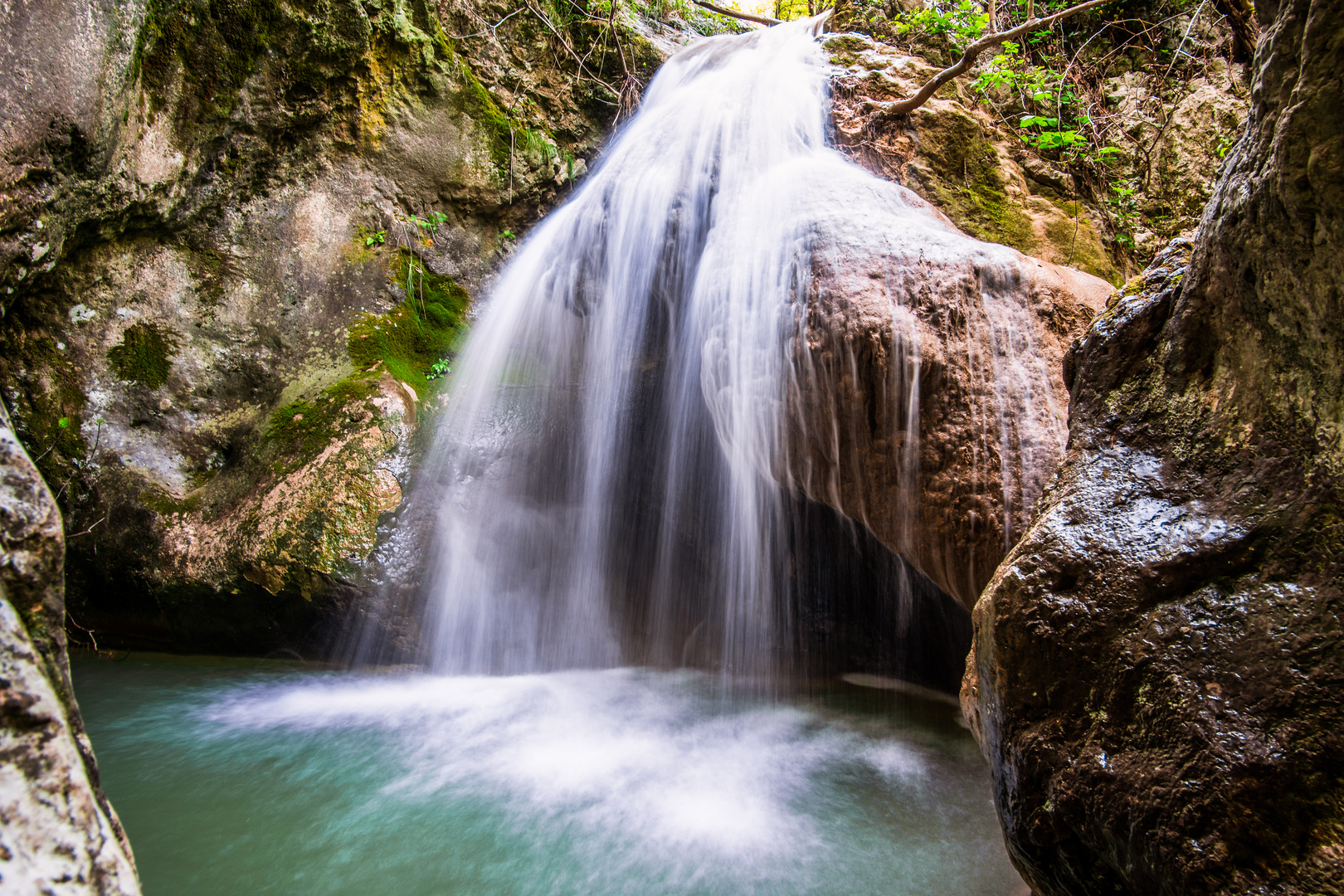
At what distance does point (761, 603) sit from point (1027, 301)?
251 centimetres

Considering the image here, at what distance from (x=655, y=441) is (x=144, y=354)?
3.71 metres

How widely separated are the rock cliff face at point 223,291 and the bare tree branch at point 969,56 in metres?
3.88

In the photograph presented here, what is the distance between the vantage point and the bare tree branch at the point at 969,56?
4062 mm

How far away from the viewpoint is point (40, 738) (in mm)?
857

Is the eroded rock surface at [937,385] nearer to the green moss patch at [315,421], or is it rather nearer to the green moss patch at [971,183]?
the green moss patch at [971,183]

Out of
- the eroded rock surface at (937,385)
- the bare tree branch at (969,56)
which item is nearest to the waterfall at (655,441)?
the eroded rock surface at (937,385)

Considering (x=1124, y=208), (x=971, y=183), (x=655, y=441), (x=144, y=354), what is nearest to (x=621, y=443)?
(x=655, y=441)

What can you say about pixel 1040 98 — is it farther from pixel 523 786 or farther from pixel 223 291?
pixel 223 291

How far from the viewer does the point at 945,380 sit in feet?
9.03

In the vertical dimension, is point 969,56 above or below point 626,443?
above

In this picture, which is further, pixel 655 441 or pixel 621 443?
pixel 621 443

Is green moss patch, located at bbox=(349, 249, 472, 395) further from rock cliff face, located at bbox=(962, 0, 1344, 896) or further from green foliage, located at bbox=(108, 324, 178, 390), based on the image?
Answer: rock cliff face, located at bbox=(962, 0, 1344, 896)

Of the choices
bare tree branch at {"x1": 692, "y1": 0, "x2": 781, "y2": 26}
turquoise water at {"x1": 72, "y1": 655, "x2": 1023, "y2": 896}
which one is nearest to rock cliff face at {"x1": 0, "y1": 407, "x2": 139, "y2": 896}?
turquoise water at {"x1": 72, "y1": 655, "x2": 1023, "y2": 896}

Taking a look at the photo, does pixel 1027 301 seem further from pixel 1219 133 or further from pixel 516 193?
pixel 516 193
